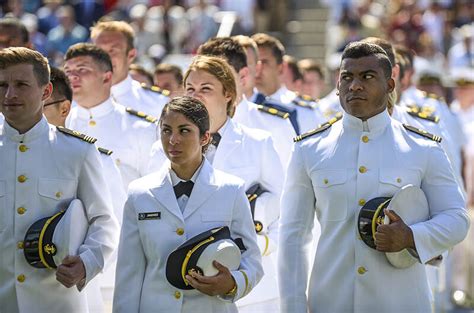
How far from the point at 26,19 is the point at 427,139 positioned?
15259 mm

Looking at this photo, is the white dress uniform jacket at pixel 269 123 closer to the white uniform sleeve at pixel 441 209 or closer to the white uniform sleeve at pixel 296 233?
the white uniform sleeve at pixel 296 233

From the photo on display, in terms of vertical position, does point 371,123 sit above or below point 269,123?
above

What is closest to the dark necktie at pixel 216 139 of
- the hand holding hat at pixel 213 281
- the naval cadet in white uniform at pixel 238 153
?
the naval cadet in white uniform at pixel 238 153

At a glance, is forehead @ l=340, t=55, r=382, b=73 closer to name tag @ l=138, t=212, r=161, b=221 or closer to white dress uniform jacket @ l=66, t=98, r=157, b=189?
name tag @ l=138, t=212, r=161, b=221

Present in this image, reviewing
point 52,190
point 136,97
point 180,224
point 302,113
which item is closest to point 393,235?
point 180,224

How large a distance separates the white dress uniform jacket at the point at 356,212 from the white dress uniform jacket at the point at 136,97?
3.38m

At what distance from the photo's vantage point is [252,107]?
27.3 ft

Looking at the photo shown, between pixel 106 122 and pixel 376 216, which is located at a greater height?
pixel 376 216

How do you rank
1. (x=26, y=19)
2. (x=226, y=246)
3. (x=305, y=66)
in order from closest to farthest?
(x=226, y=246) < (x=305, y=66) < (x=26, y=19)

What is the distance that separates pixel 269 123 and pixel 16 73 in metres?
2.67

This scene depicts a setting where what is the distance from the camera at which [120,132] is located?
7.98 m

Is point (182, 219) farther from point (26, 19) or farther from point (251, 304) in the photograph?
point (26, 19)

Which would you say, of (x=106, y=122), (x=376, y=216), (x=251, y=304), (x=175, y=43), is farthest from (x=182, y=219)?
(x=175, y=43)

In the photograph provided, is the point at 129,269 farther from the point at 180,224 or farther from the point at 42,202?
the point at 42,202
